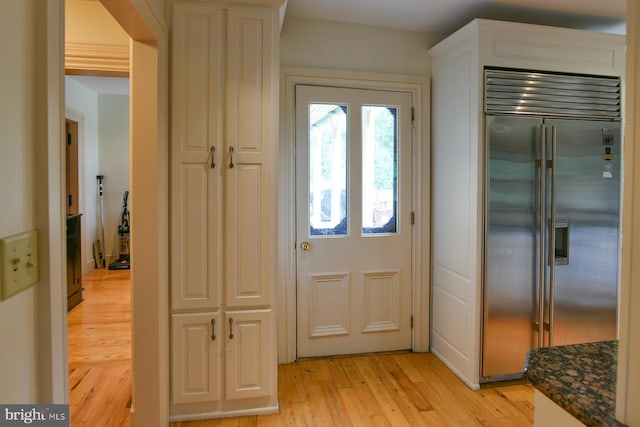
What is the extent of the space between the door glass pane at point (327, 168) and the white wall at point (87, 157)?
12.6 ft

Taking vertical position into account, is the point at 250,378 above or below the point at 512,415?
above

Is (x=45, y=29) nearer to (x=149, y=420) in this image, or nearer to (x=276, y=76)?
(x=276, y=76)

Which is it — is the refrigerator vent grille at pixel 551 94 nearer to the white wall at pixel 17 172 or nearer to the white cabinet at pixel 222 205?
the white cabinet at pixel 222 205

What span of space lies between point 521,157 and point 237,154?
72.0 inches

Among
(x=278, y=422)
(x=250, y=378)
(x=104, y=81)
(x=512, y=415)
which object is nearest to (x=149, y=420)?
(x=250, y=378)

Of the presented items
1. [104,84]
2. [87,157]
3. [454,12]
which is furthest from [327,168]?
[87,157]

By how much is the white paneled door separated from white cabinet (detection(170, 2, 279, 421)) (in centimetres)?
67

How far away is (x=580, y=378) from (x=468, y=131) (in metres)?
1.92

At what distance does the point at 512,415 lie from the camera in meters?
2.21

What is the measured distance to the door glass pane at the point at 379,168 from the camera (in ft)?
9.53

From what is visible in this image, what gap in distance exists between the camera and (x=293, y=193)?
2766mm

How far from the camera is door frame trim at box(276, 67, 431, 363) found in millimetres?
2736

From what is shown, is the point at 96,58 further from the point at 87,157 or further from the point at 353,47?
the point at 87,157

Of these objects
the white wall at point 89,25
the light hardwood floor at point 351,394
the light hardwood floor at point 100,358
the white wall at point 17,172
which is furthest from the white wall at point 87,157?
the white wall at point 17,172
